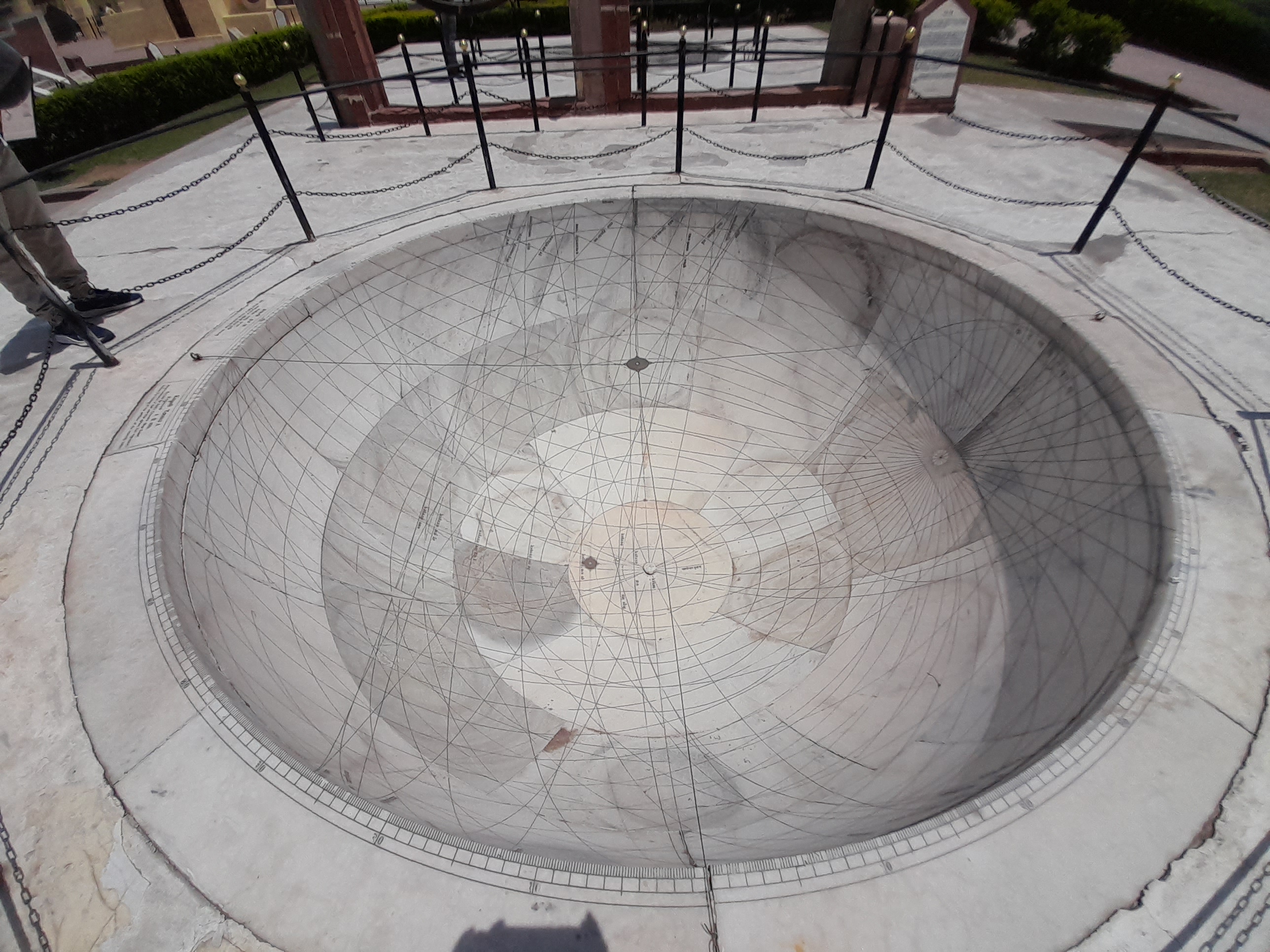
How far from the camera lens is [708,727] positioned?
5.63 metres

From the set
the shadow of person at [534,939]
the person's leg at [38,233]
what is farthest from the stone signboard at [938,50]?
the person's leg at [38,233]

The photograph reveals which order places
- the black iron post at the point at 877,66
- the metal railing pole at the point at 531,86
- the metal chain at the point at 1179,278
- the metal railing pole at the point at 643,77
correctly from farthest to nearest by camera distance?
1. the black iron post at the point at 877,66
2. the metal railing pole at the point at 643,77
3. the metal railing pole at the point at 531,86
4. the metal chain at the point at 1179,278

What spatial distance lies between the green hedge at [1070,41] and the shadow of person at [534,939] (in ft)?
66.3

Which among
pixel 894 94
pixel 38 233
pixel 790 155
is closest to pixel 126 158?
pixel 38 233

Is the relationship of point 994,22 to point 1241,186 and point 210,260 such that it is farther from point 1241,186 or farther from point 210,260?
point 210,260

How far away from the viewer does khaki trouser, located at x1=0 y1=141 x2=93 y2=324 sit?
20.1 feet

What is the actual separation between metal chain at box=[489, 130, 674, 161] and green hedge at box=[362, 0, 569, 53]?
1462 cm

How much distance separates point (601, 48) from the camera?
462 inches

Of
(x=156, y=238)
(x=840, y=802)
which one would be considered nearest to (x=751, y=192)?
(x=840, y=802)

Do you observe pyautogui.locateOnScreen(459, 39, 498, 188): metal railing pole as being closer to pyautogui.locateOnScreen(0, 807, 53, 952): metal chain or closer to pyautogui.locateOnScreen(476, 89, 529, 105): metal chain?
pyautogui.locateOnScreen(476, 89, 529, 105): metal chain

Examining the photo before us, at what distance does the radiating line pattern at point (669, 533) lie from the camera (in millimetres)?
4688

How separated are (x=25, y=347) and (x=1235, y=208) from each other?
51.0 ft

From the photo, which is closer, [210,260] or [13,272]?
[13,272]

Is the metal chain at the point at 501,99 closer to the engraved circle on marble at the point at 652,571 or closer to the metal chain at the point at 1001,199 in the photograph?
the metal chain at the point at 1001,199
